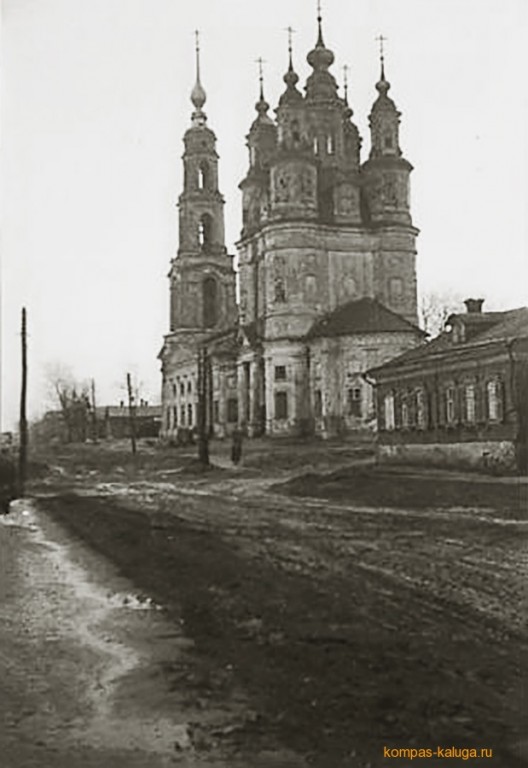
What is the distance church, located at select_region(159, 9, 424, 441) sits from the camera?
174 ft

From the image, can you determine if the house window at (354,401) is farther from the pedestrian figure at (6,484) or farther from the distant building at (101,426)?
the pedestrian figure at (6,484)

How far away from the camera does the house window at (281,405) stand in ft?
180

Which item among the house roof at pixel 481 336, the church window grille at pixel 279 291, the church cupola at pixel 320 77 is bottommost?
the house roof at pixel 481 336

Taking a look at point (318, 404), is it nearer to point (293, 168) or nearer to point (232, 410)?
point (232, 410)

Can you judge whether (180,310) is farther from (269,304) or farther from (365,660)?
(365,660)

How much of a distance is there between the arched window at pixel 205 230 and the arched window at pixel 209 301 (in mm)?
2683

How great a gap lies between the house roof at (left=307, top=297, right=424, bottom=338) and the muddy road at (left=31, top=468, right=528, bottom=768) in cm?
3170

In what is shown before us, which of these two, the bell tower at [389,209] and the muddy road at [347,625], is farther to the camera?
the bell tower at [389,209]

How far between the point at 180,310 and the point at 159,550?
5594cm

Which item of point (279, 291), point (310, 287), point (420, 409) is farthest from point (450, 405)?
point (279, 291)

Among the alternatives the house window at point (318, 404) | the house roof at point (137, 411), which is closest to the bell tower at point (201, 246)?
the house window at point (318, 404)

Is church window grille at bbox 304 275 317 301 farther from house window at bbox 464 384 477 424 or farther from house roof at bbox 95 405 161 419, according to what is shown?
house roof at bbox 95 405 161 419

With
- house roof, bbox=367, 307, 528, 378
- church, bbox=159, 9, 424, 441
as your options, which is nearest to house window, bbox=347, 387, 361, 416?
church, bbox=159, 9, 424, 441

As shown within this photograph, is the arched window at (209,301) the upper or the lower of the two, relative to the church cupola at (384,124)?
lower
